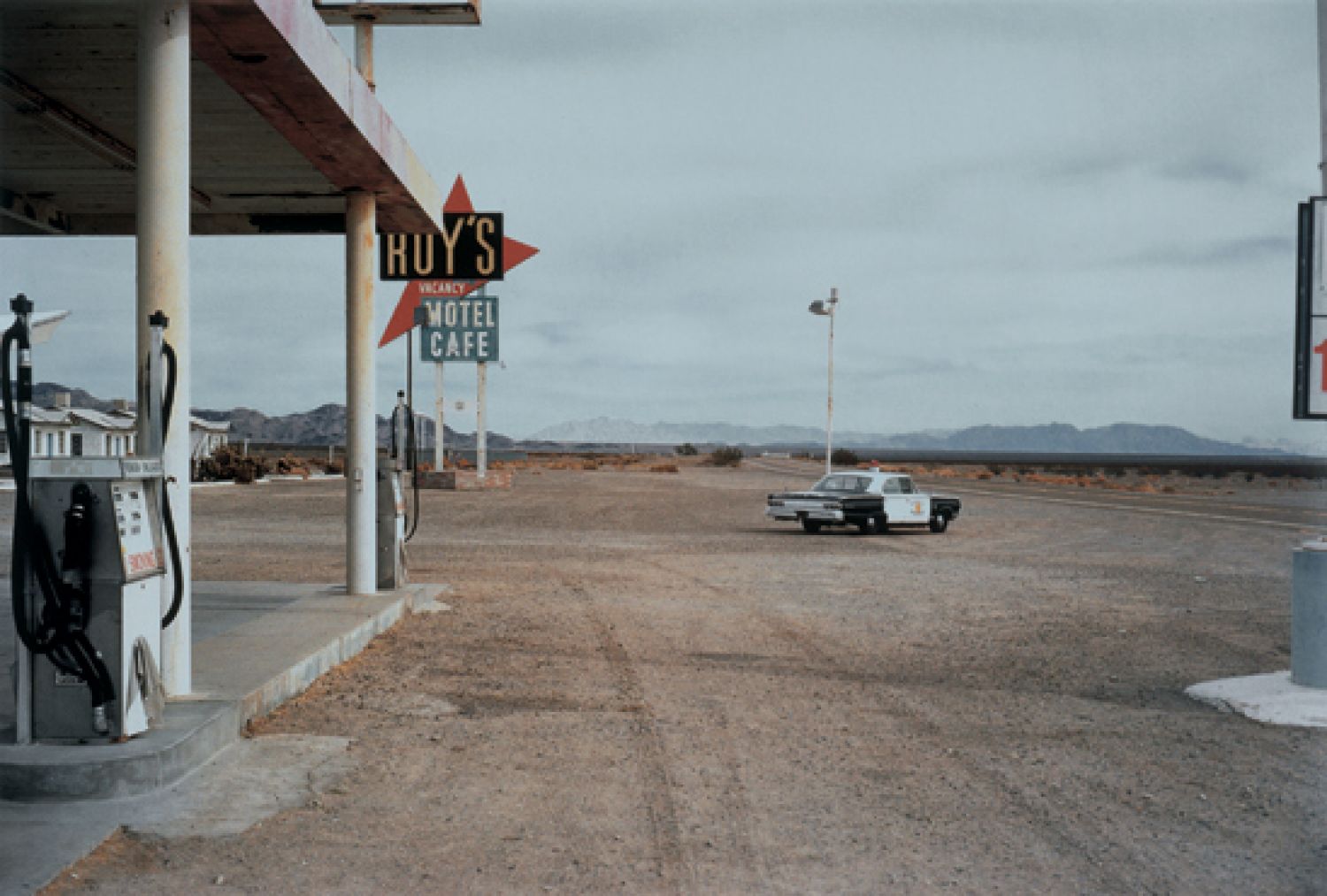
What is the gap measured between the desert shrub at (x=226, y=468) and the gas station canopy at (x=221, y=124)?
34198 millimetres

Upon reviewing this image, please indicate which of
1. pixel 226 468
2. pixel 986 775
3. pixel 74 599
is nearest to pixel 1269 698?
pixel 986 775

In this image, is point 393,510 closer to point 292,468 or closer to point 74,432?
point 74,432

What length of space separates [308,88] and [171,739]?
4.20m

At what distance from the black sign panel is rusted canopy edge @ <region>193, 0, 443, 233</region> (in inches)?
73.7

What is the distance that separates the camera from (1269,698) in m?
8.09

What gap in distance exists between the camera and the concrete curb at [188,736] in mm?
5500

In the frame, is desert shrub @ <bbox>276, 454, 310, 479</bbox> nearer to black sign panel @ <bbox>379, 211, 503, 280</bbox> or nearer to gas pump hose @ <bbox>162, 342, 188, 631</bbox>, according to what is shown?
black sign panel @ <bbox>379, 211, 503, 280</bbox>

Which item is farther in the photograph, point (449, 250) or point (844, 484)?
point (844, 484)

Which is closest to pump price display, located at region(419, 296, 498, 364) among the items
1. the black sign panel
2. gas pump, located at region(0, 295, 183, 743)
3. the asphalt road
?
the asphalt road

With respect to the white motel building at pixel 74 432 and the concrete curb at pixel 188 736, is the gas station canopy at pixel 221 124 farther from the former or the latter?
the white motel building at pixel 74 432

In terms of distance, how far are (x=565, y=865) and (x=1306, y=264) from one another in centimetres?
624

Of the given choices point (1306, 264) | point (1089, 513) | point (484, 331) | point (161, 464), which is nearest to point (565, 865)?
point (161, 464)

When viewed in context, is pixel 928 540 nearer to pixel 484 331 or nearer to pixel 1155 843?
pixel 1155 843

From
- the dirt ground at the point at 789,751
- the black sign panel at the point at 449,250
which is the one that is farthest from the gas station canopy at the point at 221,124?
the dirt ground at the point at 789,751
